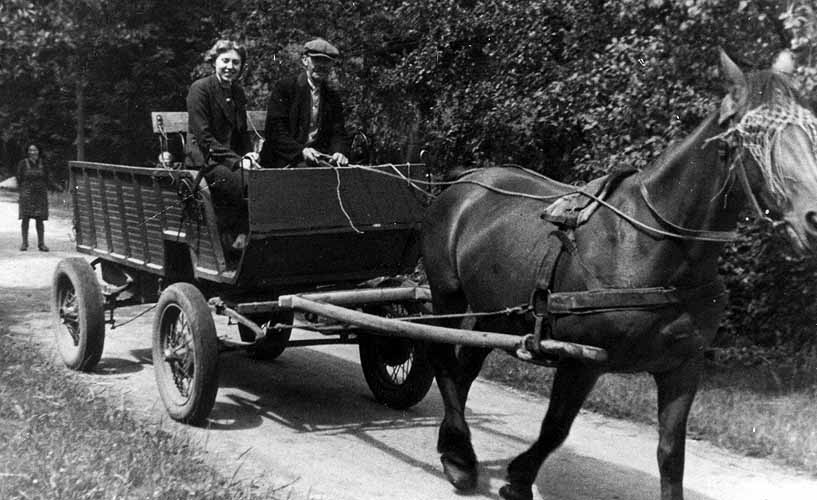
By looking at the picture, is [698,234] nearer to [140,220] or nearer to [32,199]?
[140,220]

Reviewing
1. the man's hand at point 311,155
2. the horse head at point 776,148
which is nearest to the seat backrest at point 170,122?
the man's hand at point 311,155

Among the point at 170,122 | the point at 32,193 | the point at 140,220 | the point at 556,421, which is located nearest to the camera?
the point at 556,421

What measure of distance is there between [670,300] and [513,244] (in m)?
1.16

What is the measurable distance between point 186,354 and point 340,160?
174 centimetres

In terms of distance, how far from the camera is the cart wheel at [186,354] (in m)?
6.55

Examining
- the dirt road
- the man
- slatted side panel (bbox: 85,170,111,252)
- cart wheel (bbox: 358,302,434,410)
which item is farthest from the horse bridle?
slatted side panel (bbox: 85,170,111,252)

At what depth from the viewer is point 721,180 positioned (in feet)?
14.9

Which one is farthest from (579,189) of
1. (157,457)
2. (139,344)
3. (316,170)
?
(139,344)

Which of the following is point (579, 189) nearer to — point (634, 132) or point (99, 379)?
point (634, 132)

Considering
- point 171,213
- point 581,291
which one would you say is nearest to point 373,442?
point 581,291

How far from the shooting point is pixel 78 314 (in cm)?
807

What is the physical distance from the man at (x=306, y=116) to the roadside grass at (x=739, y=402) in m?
2.61

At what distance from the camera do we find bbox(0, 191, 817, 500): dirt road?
228 inches

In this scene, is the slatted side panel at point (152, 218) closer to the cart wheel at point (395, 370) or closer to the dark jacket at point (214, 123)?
the dark jacket at point (214, 123)
